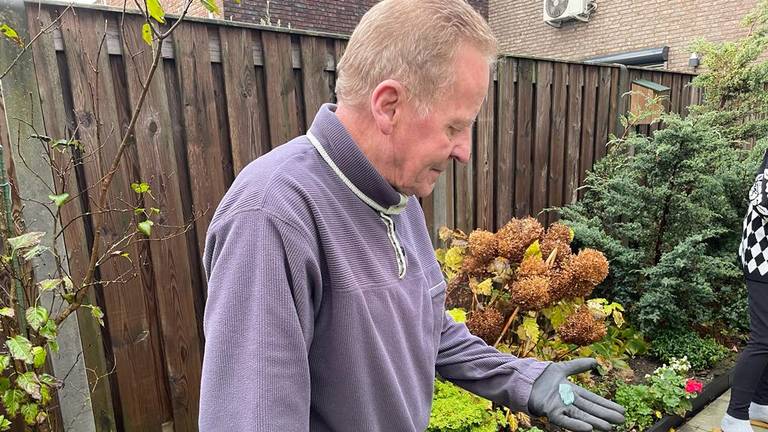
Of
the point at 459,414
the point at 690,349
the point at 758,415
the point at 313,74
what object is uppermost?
the point at 313,74

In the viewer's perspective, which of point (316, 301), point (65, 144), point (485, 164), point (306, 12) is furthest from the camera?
point (306, 12)

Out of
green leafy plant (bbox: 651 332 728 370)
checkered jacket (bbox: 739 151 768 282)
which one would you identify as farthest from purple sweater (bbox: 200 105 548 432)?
green leafy plant (bbox: 651 332 728 370)

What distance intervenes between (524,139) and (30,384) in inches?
143

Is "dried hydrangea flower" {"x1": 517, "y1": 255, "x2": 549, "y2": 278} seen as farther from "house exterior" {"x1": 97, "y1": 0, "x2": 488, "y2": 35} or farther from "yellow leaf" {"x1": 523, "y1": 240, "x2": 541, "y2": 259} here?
"house exterior" {"x1": 97, "y1": 0, "x2": 488, "y2": 35}

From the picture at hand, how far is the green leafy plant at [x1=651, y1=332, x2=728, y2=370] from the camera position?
3.64 meters

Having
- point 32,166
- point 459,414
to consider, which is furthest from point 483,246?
point 32,166

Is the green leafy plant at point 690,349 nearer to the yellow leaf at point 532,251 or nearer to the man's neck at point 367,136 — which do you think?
the yellow leaf at point 532,251

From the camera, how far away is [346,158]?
99cm

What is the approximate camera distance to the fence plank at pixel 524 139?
395 centimetres

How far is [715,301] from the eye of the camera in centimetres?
404

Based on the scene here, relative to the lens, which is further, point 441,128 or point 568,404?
point 568,404

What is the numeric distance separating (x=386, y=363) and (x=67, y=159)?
1.83 metres

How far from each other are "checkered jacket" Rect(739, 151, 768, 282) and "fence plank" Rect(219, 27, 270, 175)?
8.81ft

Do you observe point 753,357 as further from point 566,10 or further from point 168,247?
point 566,10
